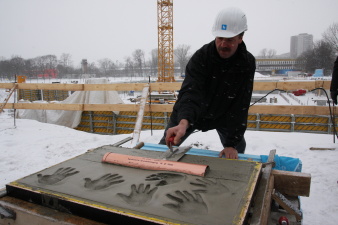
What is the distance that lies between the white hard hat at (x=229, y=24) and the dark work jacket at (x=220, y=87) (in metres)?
0.27

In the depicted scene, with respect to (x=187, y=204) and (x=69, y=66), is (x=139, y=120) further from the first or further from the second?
(x=69, y=66)

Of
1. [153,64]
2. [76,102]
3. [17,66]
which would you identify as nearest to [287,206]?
[76,102]

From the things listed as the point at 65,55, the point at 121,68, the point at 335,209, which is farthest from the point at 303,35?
the point at 335,209

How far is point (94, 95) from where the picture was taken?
8641 millimetres

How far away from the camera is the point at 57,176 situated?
5.09 ft

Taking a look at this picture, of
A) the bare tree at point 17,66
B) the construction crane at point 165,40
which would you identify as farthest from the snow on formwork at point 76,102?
the bare tree at point 17,66

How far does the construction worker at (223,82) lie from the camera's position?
203cm

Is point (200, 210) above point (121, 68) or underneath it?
underneath

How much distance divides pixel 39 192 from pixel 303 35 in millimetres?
129819

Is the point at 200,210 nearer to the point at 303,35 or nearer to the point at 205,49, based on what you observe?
the point at 205,49

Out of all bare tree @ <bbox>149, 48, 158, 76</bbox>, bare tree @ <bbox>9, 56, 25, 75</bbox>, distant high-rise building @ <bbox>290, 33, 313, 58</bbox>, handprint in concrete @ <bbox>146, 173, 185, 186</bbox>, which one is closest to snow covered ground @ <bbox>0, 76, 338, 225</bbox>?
handprint in concrete @ <bbox>146, 173, 185, 186</bbox>

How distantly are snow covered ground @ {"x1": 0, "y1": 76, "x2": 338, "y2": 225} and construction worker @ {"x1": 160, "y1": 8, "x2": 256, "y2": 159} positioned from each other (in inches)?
52.3

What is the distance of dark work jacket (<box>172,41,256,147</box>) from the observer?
224 cm

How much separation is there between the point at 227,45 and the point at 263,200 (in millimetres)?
1291
